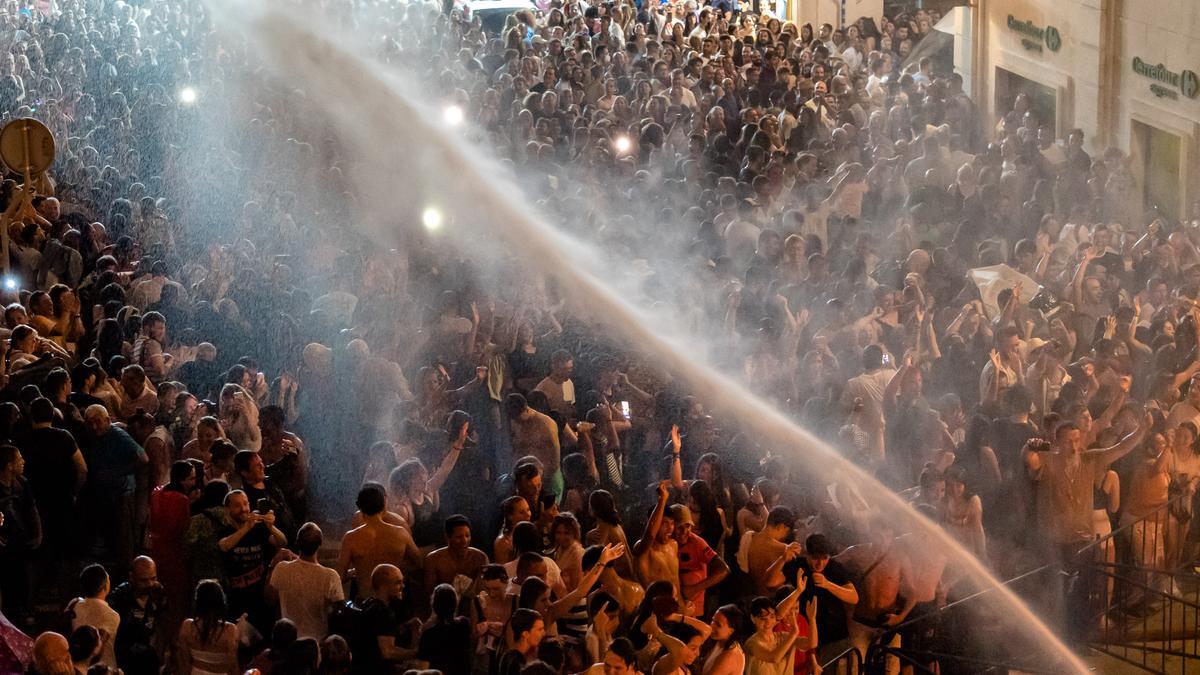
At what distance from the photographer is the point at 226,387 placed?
11320mm

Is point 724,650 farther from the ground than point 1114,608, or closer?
closer

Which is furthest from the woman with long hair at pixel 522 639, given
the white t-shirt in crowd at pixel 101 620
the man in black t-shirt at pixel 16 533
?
the man in black t-shirt at pixel 16 533

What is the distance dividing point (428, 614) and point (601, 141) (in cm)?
1173

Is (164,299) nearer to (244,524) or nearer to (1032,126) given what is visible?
(244,524)

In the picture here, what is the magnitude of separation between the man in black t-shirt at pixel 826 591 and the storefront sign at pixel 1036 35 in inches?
674

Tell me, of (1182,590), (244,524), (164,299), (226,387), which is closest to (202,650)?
(244,524)

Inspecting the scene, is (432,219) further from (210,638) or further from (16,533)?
(210,638)

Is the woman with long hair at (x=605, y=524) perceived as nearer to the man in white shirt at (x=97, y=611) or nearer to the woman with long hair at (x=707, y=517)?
the woman with long hair at (x=707, y=517)

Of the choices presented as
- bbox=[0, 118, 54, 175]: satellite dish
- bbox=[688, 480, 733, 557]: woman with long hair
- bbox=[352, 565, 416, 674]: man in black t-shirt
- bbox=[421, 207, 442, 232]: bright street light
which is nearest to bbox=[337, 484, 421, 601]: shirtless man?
bbox=[352, 565, 416, 674]: man in black t-shirt

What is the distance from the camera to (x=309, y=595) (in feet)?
29.8

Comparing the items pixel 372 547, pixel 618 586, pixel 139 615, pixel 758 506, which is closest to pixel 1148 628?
pixel 758 506

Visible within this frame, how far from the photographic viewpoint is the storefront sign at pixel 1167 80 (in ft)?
71.1

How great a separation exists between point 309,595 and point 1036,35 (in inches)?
767

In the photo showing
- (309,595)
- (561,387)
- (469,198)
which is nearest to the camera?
(309,595)
